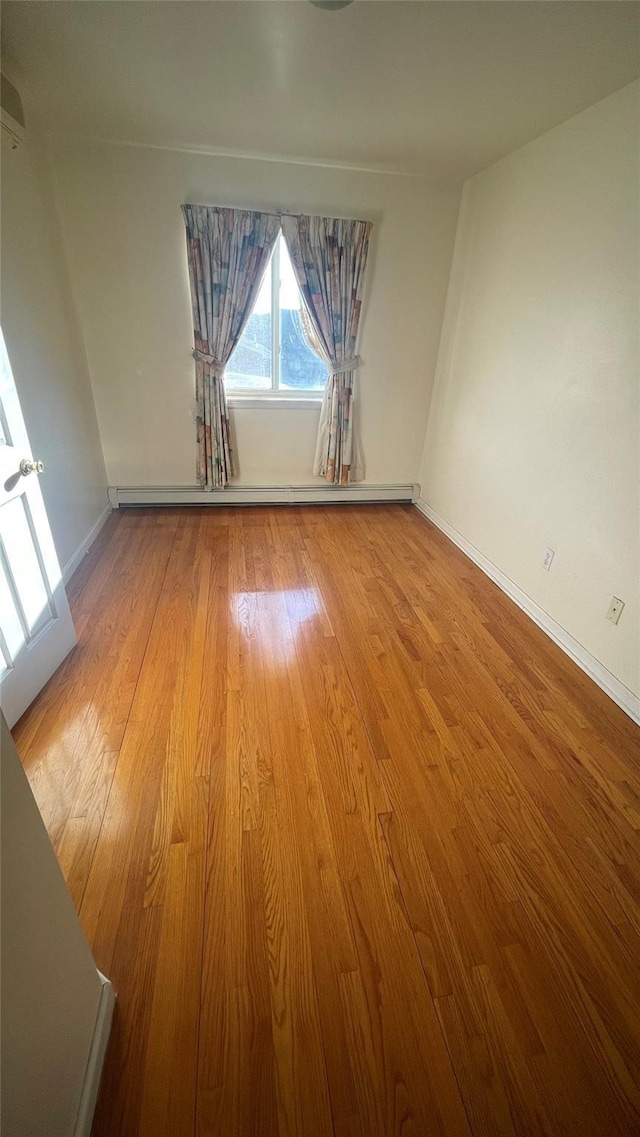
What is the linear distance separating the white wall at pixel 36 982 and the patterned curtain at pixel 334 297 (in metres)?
3.09

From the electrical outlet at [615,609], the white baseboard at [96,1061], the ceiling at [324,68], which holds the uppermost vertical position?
the ceiling at [324,68]

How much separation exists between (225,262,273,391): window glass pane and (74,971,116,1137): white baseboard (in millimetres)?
3295

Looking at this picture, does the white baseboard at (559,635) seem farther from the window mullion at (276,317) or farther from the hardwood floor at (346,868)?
the window mullion at (276,317)

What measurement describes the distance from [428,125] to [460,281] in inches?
39.1

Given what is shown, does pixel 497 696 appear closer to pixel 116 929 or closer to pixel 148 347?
pixel 116 929

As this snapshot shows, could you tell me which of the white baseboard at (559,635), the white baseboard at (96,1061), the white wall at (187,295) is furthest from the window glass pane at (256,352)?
the white baseboard at (96,1061)

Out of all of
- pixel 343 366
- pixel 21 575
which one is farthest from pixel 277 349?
pixel 21 575

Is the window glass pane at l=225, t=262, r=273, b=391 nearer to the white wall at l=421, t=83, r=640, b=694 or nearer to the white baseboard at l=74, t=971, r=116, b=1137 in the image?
the white wall at l=421, t=83, r=640, b=694

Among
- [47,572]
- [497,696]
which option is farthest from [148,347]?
[497,696]

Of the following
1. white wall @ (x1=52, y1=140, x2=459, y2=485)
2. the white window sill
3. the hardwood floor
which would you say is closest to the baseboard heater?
white wall @ (x1=52, y1=140, x2=459, y2=485)

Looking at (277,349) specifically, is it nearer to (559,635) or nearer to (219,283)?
(219,283)

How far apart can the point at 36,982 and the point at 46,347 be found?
2.76 meters

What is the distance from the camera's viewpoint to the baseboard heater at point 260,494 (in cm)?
342

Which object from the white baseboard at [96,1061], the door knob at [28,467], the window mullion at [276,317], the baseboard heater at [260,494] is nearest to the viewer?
the white baseboard at [96,1061]
